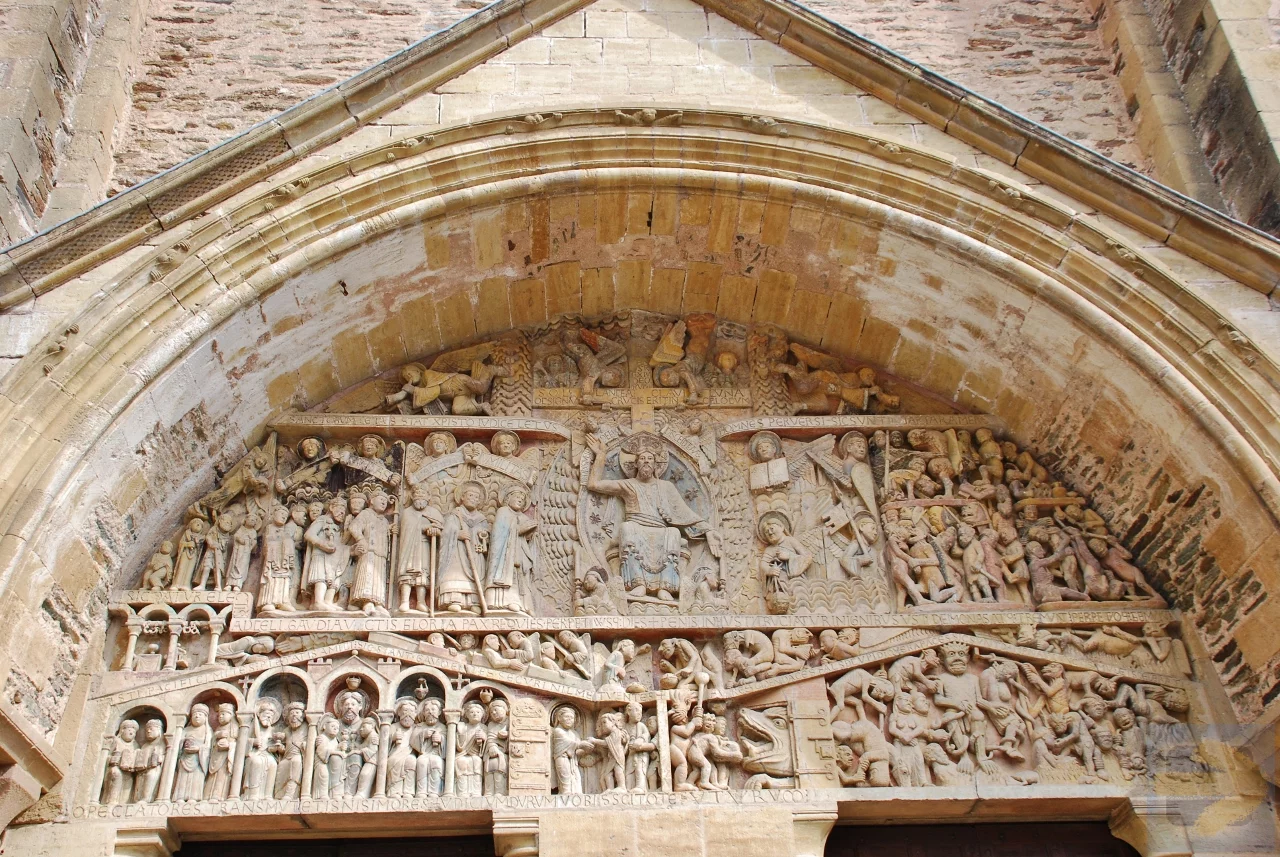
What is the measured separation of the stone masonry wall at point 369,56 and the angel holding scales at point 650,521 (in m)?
3.01

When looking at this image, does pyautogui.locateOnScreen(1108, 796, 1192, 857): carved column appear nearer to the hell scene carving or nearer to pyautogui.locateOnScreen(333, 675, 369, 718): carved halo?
the hell scene carving

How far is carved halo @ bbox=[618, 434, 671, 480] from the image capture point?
23.2 feet

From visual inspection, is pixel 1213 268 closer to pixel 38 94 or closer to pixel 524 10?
pixel 524 10

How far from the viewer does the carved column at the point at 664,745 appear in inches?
231

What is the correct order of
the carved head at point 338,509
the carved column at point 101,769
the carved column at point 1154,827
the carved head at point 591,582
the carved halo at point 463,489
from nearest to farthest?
the carved column at point 101,769 → the carved column at point 1154,827 → the carved head at point 591,582 → the carved head at point 338,509 → the carved halo at point 463,489

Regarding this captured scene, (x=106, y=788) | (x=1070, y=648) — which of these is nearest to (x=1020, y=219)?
(x=1070, y=648)

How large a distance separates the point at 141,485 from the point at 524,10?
126 inches

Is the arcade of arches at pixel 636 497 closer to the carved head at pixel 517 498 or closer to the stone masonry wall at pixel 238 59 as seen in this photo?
the carved head at pixel 517 498

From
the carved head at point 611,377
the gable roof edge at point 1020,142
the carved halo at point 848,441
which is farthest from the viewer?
the carved head at point 611,377

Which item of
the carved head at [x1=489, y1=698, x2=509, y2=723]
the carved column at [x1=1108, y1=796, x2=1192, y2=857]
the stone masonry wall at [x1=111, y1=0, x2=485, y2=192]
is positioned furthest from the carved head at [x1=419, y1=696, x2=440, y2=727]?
the stone masonry wall at [x1=111, y1=0, x2=485, y2=192]

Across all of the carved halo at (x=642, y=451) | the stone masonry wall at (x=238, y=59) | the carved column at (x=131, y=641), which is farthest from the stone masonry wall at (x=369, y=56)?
the carved halo at (x=642, y=451)

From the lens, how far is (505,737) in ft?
19.6

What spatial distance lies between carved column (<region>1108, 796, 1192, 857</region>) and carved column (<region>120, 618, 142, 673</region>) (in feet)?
14.6

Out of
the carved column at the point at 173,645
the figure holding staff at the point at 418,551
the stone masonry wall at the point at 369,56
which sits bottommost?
the carved column at the point at 173,645
